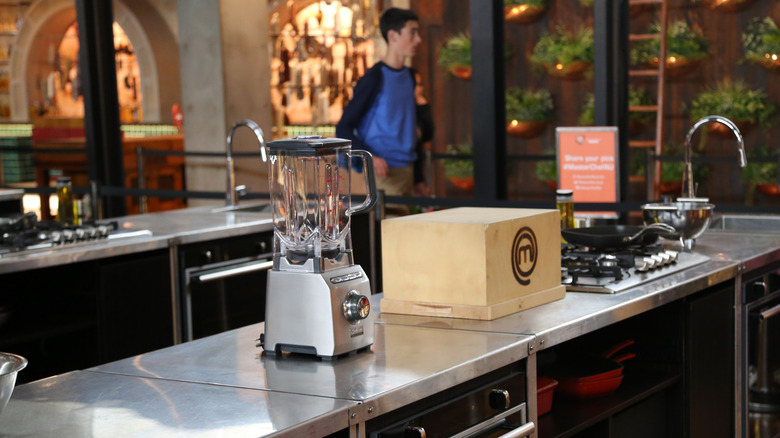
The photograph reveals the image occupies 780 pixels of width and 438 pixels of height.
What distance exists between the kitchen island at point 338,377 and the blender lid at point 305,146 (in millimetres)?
392

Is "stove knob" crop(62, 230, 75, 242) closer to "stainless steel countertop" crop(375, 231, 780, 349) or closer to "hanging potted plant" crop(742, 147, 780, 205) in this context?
"stainless steel countertop" crop(375, 231, 780, 349)

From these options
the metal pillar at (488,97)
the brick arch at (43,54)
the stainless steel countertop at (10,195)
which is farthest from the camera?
the brick arch at (43,54)

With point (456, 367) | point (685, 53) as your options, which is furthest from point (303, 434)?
point (685, 53)

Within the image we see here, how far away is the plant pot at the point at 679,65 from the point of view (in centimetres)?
766

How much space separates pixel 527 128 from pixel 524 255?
6.31 meters

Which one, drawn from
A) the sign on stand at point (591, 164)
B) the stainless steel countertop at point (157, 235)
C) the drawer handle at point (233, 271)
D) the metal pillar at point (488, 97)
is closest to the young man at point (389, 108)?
the metal pillar at point (488, 97)

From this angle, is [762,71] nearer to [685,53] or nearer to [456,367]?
[685,53]

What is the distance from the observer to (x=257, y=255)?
14.0 feet

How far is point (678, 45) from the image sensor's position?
25.1 feet

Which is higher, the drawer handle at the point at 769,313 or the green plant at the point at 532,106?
the green plant at the point at 532,106

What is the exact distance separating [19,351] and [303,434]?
2492 millimetres

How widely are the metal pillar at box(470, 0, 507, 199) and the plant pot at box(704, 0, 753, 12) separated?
360 cm

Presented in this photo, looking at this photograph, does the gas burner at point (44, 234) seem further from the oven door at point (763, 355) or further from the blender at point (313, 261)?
the oven door at point (763, 355)

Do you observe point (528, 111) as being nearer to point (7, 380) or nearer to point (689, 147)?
point (689, 147)
